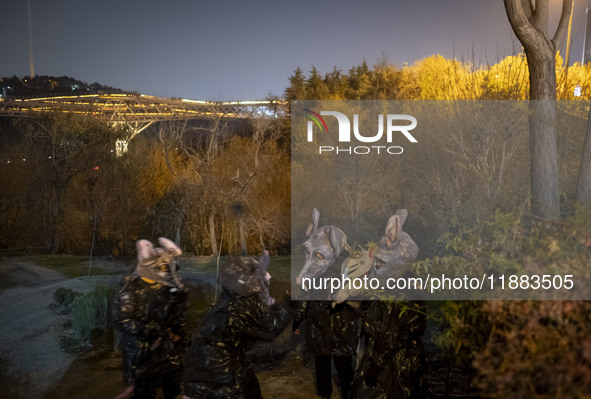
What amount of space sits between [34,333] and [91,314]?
46.5 inches

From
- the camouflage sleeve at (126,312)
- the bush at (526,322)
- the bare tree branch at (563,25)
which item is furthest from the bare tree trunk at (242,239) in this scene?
the bush at (526,322)

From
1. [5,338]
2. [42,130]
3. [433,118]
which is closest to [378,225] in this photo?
[433,118]

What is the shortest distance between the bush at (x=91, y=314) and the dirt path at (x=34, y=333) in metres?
0.38

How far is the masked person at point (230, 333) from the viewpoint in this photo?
13.2 feet

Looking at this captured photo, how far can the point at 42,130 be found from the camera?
1980 cm

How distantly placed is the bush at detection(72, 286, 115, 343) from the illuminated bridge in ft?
39.3

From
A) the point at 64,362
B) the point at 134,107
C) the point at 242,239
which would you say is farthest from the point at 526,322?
the point at 134,107

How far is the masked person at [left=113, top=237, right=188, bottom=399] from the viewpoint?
439 cm

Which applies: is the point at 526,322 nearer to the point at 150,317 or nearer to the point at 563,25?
the point at 150,317

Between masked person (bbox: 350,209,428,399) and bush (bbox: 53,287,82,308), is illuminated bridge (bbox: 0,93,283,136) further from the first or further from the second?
masked person (bbox: 350,209,428,399)

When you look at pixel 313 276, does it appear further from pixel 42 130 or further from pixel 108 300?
pixel 42 130

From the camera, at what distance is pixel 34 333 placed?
7.20 meters

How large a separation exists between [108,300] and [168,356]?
9.91ft

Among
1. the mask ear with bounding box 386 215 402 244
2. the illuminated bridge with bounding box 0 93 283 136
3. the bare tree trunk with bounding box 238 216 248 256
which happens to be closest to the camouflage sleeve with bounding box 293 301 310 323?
the mask ear with bounding box 386 215 402 244
